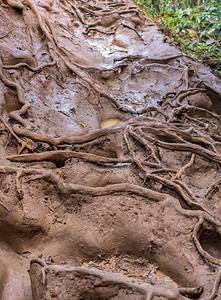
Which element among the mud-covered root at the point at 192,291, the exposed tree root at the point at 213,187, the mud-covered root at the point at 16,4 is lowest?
the exposed tree root at the point at 213,187

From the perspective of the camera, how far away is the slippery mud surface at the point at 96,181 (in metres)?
2.44

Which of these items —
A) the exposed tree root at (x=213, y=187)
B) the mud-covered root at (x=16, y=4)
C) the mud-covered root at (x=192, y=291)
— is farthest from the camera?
the mud-covered root at (x=16, y=4)

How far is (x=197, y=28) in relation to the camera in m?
8.43

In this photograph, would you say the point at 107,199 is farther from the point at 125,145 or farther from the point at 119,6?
the point at 119,6

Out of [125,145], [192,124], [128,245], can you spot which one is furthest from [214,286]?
[192,124]

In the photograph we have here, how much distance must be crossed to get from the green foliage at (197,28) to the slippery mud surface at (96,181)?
201 centimetres

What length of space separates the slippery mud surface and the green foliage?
6.60ft

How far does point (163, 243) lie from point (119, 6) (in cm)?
837

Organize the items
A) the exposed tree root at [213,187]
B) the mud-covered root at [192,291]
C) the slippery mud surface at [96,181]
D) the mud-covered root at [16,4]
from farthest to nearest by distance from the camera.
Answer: the mud-covered root at [16,4], the exposed tree root at [213,187], the slippery mud surface at [96,181], the mud-covered root at [192,291]

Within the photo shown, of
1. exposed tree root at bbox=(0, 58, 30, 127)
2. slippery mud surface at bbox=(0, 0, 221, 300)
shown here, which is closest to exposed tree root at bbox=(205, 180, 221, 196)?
slippery mud surface at bbox=(0, 0, 221, 300)

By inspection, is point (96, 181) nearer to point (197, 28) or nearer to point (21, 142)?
point (21, 142)

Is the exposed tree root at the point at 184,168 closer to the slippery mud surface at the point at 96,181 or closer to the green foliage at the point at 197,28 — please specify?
the slippery mud surface at the point at 96,181

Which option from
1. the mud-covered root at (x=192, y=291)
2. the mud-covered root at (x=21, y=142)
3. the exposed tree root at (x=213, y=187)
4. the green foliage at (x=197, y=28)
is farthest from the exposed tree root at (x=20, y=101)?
the green foliage at (x=197, y=28)

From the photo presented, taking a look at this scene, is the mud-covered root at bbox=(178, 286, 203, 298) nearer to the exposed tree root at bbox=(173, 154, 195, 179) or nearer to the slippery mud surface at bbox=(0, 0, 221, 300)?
the slippery mud surface at bbox=(0, 0, 221, 300)
